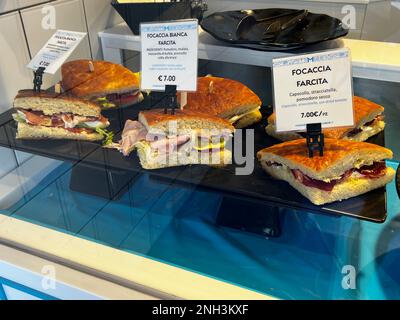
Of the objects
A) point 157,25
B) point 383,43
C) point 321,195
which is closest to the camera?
point 321,195

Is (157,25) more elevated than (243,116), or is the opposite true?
(157,25)

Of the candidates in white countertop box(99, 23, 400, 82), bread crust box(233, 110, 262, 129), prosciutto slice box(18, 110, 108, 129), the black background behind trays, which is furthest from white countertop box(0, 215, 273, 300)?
white countertop box(99, 23, 400, 82)

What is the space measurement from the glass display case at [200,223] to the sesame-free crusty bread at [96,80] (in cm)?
9

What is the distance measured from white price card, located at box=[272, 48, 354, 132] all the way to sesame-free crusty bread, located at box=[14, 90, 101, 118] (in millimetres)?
604

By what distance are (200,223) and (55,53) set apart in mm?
691

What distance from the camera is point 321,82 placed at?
892mm

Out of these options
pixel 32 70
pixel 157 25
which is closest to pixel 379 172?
pixel 157 25

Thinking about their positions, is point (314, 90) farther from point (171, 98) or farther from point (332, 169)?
point (171, 98)

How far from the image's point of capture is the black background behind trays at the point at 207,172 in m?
0.93

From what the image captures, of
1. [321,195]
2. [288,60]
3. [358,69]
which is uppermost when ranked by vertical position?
[288,60]

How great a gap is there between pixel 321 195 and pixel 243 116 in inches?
19.1

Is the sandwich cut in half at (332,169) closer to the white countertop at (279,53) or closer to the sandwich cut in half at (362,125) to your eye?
the sandwich cut in half at (362,125)

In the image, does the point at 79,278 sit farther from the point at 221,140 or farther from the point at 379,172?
the point at 379,172
